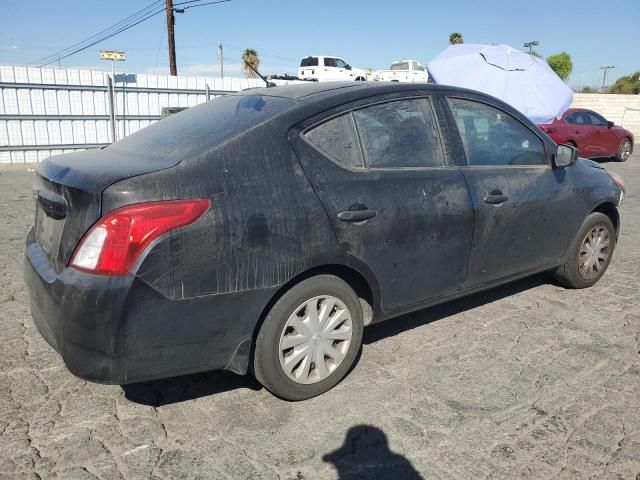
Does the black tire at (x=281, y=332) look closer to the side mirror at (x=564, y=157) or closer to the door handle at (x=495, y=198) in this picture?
the door handle at (x=495, y=198)

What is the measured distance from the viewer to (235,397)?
3.04m

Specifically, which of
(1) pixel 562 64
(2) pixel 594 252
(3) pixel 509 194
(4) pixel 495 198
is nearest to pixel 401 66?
(2) pixel 594 252

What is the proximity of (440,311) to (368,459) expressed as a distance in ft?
6.54

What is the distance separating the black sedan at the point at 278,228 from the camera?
2.39 m

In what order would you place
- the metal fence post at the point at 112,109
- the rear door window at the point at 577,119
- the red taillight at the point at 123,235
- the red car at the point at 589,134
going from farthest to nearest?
the rear door window at the point at 577,119, the red car at the point at 589,134, the metal fence post at the point at 112,109, the red taillight at the point at 123,235

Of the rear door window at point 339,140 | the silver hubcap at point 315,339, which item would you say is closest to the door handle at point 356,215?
the rear door window at point 339,140

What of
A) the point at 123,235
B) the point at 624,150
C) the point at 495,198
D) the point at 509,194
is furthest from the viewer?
the point at 624,150

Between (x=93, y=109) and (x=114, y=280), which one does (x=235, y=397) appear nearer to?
(x=114, y=280)

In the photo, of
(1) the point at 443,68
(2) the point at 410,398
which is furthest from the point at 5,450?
(1) the point at 443,68

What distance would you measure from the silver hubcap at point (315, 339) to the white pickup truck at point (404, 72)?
23.6 m

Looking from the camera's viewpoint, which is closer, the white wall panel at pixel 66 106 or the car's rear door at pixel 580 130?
the white wall panel at pixel 66 106

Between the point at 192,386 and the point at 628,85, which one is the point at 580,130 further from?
the point at 628,85

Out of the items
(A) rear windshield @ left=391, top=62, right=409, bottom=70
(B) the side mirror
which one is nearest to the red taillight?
(B) the side mirror

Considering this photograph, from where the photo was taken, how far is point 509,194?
3.78m
